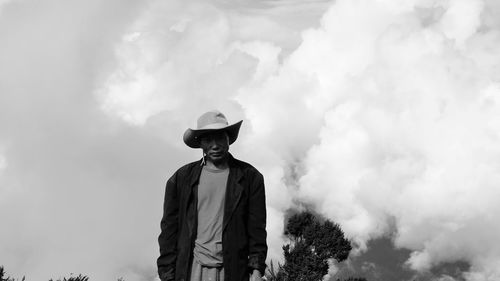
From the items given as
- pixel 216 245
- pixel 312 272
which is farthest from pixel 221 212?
pixel 312 272

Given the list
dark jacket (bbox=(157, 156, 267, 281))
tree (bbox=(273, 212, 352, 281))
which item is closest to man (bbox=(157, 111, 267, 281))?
dark jacket (bbox=(157, 156, 267, 281))

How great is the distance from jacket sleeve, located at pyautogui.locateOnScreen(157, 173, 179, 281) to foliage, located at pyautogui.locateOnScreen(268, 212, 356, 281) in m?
22.9

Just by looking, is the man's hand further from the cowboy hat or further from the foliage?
the foliage

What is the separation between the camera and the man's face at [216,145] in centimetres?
759

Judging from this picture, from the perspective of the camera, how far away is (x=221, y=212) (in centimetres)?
757

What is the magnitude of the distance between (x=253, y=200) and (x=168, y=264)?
0.99 meters

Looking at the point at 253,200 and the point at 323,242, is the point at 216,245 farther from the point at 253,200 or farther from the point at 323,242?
the point at 323,242

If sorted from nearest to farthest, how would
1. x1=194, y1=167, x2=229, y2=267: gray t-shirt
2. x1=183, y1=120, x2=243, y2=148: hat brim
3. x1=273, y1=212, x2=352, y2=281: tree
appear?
x1=194, y1=167, x2=229, y2=267: gray t-shirt < x1=183, y1=120, x2=243, y2=148: hat brim < x1=273, y1=212, x2=352, y2=281: tree

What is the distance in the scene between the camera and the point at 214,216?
7547 millimetres

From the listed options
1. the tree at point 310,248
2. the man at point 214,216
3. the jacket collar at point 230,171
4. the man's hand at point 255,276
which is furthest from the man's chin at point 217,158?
the tree at point 310,248

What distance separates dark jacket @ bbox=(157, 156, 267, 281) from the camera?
294 inches

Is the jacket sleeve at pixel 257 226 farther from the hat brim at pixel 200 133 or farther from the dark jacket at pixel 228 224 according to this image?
the hat brim at pixel 200 133

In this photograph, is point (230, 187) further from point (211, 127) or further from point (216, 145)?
point (211, 127)

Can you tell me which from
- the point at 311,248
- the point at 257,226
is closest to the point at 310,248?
→ the point at 311,248
